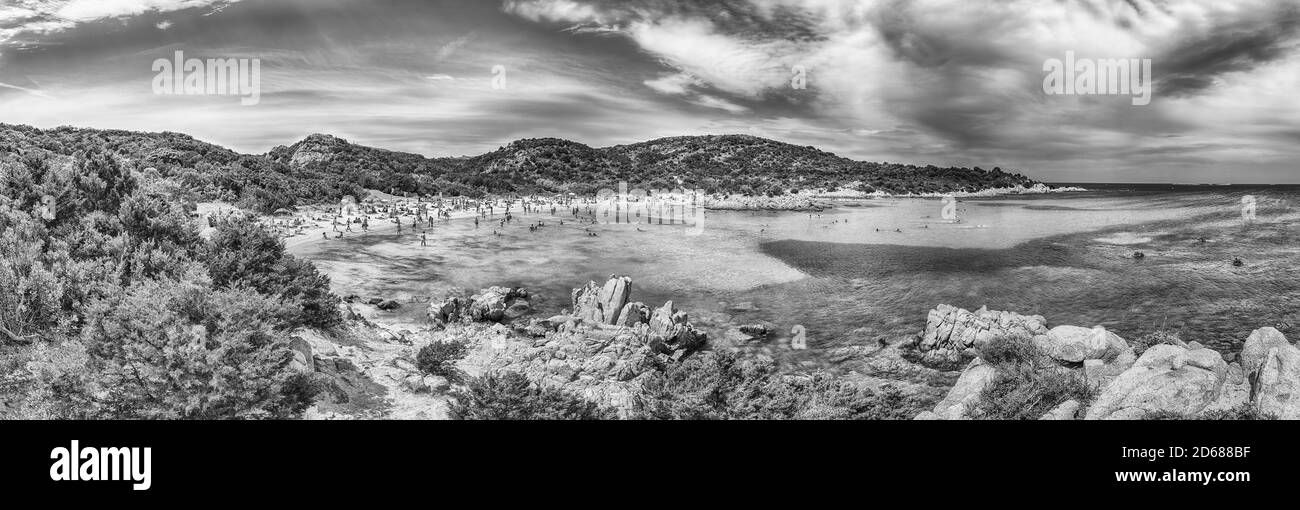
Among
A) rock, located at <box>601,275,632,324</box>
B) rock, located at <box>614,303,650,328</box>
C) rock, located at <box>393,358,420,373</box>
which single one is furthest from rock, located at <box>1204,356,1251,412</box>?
rock, located at <box>393,358,420,373</box>

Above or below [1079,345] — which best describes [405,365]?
below

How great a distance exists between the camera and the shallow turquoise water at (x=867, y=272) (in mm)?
19047

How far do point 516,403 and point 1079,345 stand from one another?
14.7 metres

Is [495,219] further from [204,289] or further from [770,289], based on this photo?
[204,289]

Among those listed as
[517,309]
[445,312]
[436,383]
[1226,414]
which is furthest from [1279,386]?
[445,312]

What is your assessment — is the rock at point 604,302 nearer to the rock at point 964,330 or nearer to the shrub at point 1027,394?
the rock at point 964,330

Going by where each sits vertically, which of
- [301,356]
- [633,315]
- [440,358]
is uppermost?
[301,356]

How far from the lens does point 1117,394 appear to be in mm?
9086

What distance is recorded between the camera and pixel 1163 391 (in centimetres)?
879

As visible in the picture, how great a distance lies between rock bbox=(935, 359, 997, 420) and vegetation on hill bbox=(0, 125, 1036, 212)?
22058mm

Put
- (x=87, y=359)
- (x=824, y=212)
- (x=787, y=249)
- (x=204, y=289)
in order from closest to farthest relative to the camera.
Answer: (x=87, y=359)
(x=204, y=289)
(x=787, y=249)
(x=824, y=212)

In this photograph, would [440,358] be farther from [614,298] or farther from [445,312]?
[614,298]
